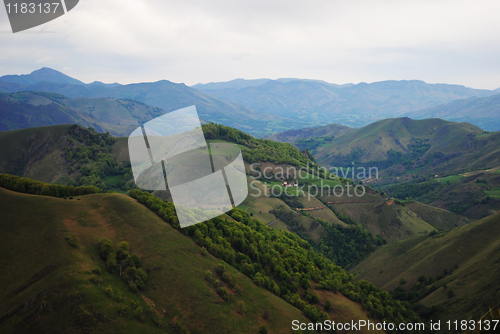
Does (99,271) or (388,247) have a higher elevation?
(99,271)

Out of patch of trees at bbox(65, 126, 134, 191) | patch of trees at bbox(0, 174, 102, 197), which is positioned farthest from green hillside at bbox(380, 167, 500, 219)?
patch of trees at bbox(65, 126, 134, 191)

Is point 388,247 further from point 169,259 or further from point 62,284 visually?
point 62,284

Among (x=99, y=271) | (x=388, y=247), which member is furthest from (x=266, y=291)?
(x=388, y=247)

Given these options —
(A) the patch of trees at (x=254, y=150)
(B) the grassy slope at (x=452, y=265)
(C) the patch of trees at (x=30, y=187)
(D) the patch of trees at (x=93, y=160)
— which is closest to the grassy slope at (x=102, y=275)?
(C) the patch of trees at (x=30, y=187)

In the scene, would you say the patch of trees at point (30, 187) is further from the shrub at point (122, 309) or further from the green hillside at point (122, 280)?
the shrub at point (122, 309)

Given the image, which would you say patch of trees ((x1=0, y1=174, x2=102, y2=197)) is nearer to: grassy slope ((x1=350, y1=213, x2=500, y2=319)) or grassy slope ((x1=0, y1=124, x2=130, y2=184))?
grassy slope ((x1=350, y1=213, x2=500, y2=319))

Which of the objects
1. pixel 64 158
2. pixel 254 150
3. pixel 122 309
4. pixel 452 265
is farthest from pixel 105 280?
pixel 64 158
